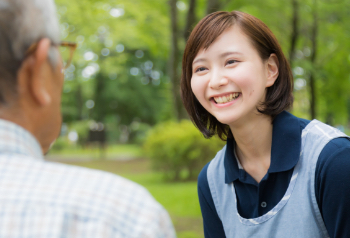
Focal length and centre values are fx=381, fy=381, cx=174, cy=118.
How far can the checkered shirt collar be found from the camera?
0.83 metres

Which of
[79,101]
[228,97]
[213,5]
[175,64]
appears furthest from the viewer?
[79,101]

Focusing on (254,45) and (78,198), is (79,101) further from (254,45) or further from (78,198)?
(78,198)

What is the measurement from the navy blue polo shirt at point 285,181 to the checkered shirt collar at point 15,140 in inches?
46.2

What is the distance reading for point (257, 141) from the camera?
1.92m

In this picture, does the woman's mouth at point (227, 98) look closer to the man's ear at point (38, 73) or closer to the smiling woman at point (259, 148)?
the smiling woman at point (259, 148)

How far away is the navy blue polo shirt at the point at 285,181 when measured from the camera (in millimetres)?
1516

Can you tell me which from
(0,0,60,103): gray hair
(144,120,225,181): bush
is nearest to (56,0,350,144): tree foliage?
(144,120,225,181): bush

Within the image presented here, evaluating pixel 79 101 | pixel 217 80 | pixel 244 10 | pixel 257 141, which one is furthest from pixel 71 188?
pixel 79 101

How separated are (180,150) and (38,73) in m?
7.98

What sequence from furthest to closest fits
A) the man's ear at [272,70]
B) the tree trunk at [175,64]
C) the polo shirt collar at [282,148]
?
the tree trunk at [175,64], the man's ear at [272,70], the polo shirt collar at [282,148]

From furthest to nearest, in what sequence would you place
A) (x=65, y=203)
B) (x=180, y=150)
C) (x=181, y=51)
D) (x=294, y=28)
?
(x=181, y=51) < (x=294, y=28) < (x=180, y=150) < (x=65, y=203)

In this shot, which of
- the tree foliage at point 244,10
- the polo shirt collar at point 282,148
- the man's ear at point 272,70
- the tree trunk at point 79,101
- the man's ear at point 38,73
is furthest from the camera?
the tree trunk at point 79,101

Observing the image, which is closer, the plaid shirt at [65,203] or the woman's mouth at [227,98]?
the plaid shirt at [65,203]

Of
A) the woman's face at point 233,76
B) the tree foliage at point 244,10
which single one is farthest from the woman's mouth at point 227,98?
the tree foliage at point 244,10
